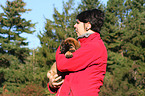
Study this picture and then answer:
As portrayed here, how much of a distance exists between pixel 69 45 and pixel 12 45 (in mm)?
30213

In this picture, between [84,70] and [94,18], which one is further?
[94,18]

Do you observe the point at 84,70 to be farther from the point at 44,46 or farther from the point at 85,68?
the point at 44,46

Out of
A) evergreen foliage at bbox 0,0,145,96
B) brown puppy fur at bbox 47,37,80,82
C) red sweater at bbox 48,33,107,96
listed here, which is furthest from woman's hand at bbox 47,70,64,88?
evergreen foliage at bbox 0,0,145,96

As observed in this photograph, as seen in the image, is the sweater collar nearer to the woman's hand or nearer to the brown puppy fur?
the brown puppy fur

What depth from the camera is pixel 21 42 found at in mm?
32562

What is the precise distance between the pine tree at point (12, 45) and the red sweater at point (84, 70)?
2969 centimetres

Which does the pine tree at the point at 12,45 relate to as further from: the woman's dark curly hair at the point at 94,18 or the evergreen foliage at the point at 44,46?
the woman's dark curly hair at the point at 94,18

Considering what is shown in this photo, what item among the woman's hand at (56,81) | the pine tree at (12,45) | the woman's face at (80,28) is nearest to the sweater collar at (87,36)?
the woman's face at (80,28)

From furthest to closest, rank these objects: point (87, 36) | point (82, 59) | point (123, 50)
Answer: point (123, 50), point (87, 36), point (82, 59)

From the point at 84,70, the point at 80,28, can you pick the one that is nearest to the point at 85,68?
the point at 84,70

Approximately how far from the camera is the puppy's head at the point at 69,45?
240 cm

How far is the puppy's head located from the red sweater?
5.6 inches

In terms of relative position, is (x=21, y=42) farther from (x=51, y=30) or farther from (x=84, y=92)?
(x=84, y=92)

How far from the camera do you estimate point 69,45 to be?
2.45 m
